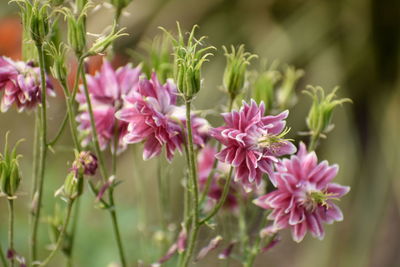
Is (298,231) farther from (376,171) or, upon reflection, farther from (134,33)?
(134,33)

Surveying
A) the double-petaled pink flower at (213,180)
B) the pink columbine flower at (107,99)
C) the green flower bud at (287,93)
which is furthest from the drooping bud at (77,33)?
the green flower bud at (287,93)

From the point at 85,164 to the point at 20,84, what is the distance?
0.36ft

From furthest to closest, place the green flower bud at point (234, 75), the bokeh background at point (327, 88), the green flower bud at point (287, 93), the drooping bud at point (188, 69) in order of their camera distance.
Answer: the bokeh background at point (327, 88) → the green flower bud at point (287, 93) → the green flower bud at point (234, 75) → the drooping bud at point (188, 69)

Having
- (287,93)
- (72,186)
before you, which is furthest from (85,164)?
(287,93)

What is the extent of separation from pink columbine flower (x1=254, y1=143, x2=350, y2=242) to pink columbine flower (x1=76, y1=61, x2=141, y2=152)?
19 cm

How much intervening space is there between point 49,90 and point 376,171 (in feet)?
5.89

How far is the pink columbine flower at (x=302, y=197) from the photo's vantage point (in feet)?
2.48

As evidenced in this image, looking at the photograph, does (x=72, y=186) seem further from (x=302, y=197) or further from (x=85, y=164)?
(x=302, y=197)

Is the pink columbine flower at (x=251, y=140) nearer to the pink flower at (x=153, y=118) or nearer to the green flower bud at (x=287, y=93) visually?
the pink flower at (x=153, y=118)

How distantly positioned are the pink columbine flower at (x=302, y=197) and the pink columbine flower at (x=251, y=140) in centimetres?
4

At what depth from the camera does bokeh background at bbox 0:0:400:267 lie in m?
2.23

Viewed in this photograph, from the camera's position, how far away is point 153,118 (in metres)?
0.71

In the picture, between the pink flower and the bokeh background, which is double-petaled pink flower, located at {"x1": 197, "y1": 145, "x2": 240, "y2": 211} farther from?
the bokeh background

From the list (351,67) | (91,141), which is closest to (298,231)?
(91,141)
